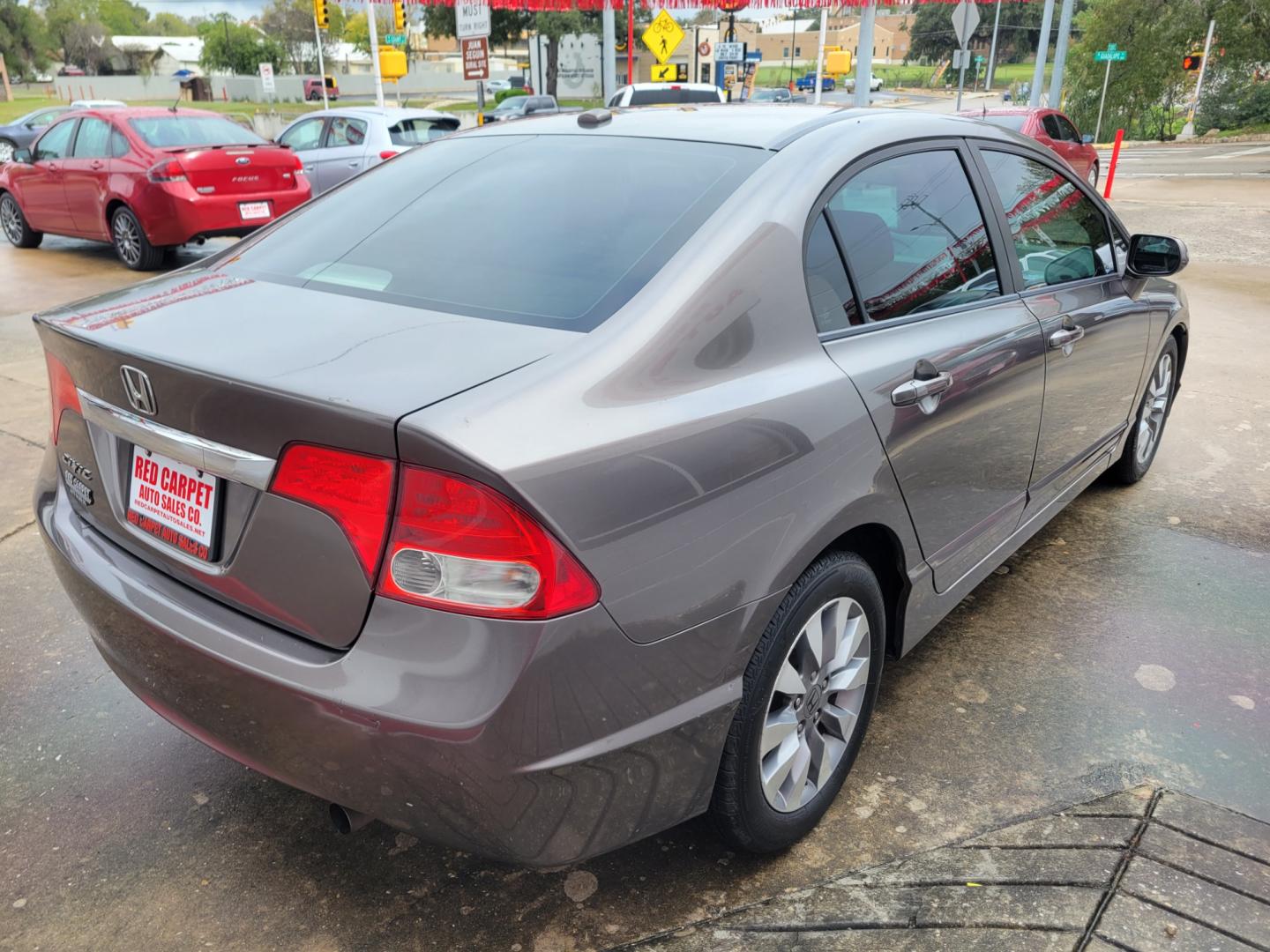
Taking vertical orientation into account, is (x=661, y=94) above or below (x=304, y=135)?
above

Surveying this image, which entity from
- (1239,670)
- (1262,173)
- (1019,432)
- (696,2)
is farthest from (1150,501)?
(696,2)

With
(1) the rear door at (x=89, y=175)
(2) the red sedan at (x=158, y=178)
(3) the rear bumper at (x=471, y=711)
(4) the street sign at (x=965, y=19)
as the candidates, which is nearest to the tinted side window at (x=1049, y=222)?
(3) the rear bumper at (x=471, y=711)

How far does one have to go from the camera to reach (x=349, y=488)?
5.42 ft

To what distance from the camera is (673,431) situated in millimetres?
1779

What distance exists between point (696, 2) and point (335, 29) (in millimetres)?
79167

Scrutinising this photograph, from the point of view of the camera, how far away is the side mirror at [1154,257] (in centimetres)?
373

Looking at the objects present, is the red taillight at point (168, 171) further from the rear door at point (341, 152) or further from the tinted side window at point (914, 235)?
the tinted side window at point (914, 235)

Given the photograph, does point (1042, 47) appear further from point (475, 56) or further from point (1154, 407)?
point (1154, 407)

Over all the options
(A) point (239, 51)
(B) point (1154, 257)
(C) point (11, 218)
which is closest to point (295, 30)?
(A) point (239, 51)

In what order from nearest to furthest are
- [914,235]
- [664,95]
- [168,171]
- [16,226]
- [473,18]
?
[914,235], [168,171], [16,226], [664,95], [473,18]

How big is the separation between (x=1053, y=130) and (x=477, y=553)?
16.0 m

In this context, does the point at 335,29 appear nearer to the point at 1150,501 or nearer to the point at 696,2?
the point at 696,2

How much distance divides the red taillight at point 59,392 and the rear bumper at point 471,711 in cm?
45

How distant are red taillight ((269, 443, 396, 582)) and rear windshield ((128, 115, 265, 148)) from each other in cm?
964
